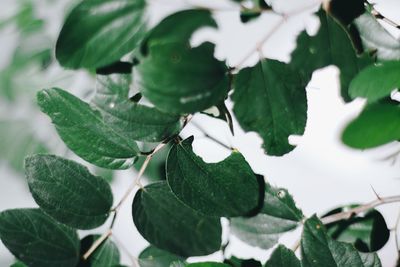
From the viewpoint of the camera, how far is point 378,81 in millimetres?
252

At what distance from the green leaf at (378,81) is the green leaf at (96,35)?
0.16 m

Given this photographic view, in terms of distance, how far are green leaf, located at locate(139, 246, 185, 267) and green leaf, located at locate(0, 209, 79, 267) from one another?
0.08 m

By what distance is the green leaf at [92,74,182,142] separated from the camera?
13.5 inches

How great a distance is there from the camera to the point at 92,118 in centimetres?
37

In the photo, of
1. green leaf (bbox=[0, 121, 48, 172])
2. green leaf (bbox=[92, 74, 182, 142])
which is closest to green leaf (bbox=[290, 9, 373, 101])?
green leaf (bbox=[92, 74, 182, 142])

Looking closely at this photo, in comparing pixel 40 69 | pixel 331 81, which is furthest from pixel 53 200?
pixel 331 81

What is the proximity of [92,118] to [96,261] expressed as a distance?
170mm

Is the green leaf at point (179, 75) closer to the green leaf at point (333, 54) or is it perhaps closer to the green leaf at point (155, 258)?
the green leaf at point (333, 54)

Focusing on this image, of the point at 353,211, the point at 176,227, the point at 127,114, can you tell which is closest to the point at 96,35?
the point at 127,114

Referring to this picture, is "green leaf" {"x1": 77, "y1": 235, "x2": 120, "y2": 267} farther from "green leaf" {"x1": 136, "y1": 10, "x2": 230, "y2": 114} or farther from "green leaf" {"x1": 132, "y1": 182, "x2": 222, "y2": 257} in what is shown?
"green leaf" {"x1": 136, "y1": 10, "x2": 230, "y2": 114}

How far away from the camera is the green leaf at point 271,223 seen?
44 centimetres

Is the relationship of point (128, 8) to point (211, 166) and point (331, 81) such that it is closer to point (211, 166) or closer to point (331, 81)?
point (211, 166)

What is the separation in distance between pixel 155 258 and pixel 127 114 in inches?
7.9

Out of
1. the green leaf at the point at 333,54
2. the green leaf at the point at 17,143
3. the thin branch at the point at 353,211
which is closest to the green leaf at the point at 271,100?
the green leaf at the point at 333,54
